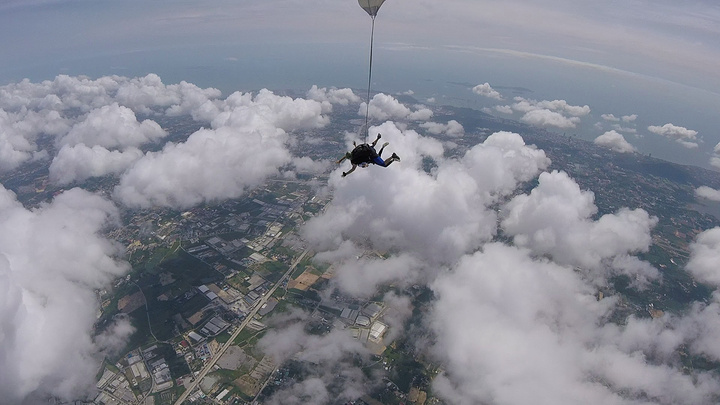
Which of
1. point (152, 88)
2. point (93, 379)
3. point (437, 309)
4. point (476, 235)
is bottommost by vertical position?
point (93, 379)

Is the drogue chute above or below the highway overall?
above

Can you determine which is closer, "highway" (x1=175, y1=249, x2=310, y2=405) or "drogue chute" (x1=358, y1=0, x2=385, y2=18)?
"drogue chute" (x1=358, y1=0, x2=385, y2=18)

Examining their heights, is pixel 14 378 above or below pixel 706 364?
above

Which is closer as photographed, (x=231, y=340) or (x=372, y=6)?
(x=372, y=6)

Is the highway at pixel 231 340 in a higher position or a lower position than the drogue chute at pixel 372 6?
lower

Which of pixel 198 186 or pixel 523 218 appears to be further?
pixel 198 186

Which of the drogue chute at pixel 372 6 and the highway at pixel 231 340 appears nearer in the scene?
the drogue chute at pixel 372 6

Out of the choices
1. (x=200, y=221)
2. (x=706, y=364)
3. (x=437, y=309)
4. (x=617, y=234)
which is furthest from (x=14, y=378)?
(x=617, y=234)

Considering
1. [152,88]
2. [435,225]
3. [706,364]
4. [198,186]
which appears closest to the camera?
[706,364]

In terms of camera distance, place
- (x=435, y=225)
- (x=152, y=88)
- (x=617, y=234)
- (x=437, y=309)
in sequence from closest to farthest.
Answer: (x=437, y=309)
(x=435, y=225)
(x=617, y=234)
(x=152, y=88)

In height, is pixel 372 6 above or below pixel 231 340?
above

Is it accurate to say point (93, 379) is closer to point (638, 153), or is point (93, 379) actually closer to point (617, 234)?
point (617, 234)
